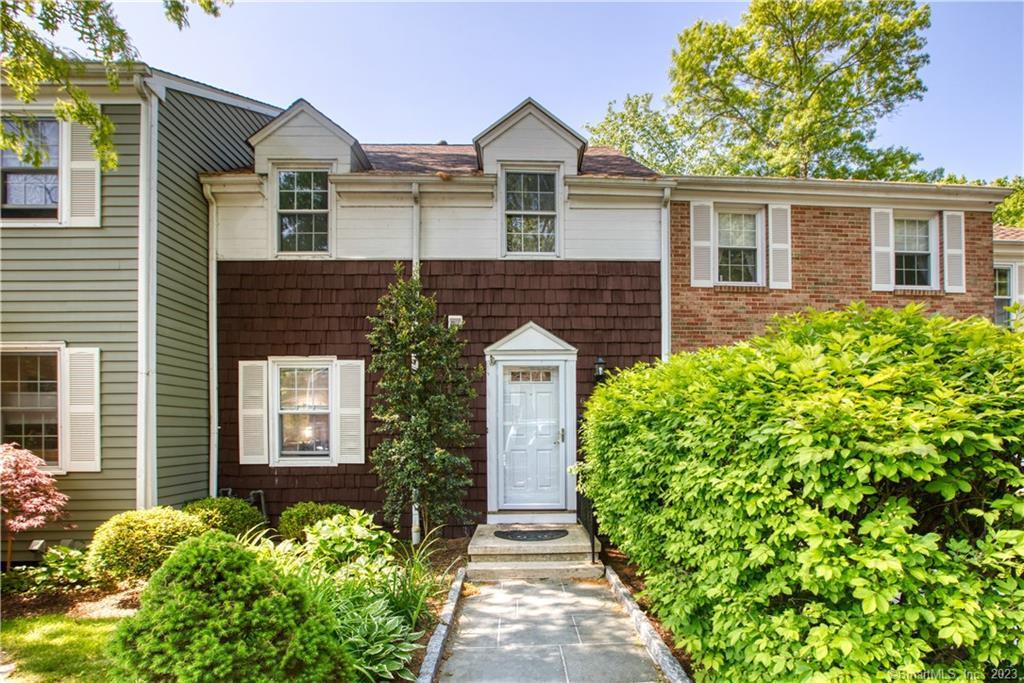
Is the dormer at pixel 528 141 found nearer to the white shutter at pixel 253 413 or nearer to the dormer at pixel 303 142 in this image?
the dormer at pixel 303 142

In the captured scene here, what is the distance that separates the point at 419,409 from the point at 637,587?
10.7 feet

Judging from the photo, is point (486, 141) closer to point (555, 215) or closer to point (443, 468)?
point (555, 215)

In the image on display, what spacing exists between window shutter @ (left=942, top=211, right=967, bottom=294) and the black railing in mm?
6963

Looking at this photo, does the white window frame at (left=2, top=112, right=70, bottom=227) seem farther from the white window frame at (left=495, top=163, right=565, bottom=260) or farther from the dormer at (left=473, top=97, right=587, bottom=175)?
the white window frame at (left=495, top=163, right=565, bottom=260)

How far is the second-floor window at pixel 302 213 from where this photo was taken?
781 centimetres

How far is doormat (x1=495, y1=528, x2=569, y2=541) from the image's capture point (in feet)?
22.0

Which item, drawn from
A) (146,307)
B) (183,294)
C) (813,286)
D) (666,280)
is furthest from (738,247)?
(146,307)

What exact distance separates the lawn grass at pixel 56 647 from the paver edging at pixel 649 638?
385 cm

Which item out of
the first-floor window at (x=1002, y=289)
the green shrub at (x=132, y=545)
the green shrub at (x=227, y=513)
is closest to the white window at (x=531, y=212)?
the green shrub at (x=227, y=513)

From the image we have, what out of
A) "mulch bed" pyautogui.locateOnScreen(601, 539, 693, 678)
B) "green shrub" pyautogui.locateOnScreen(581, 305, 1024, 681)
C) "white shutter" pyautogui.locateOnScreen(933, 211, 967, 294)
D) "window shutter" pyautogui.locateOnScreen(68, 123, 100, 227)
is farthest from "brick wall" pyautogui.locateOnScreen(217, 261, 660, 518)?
"white shutter" pyautogui.locateOnScreen(933, 211, 967, 294)

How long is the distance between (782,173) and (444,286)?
43.3 feet

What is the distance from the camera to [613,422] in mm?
5027

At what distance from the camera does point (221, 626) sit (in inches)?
109

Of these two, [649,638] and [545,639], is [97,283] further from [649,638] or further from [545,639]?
[649,638]
